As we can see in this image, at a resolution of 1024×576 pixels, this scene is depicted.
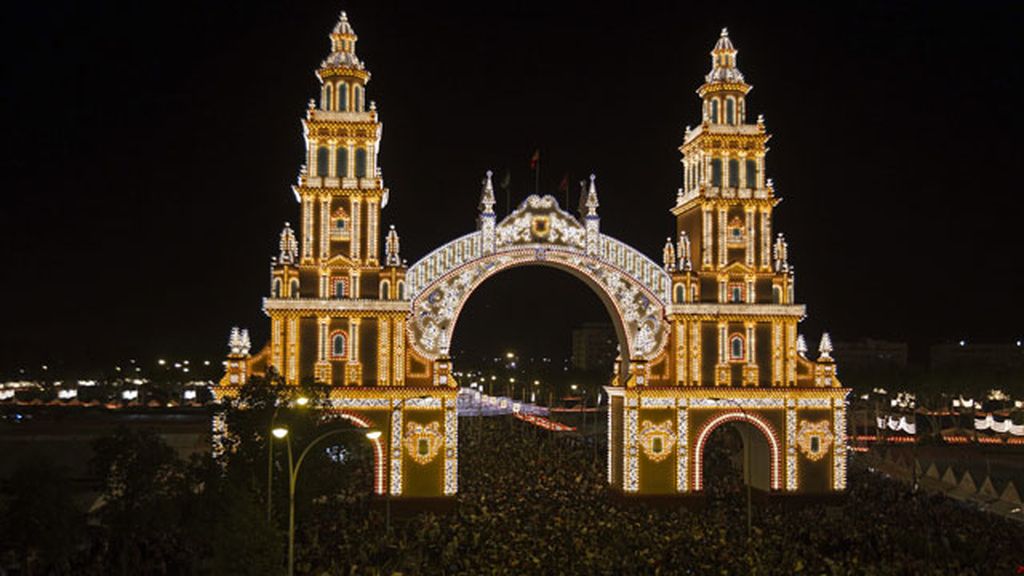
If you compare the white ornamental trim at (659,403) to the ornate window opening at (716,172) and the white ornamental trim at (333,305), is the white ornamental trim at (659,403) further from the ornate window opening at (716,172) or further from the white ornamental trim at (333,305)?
the white ornamental trim at (333,305)

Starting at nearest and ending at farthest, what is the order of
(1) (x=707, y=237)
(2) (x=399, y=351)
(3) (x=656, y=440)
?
1. (2) (x=399, y=351)
2. (3) (x=656, y=440)
3. (1) (x=707, y=237)

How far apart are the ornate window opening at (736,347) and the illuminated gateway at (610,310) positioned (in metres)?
0.06

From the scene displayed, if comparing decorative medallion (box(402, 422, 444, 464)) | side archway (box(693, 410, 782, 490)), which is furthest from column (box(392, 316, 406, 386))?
side archway (box(693, 410, 782, 490))

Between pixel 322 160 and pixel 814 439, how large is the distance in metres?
25.2

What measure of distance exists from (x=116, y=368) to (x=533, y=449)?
70.1 metres

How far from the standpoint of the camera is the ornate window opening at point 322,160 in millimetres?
48188

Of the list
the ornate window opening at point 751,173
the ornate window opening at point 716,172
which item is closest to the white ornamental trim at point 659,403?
the ornate window opening at point 716,172

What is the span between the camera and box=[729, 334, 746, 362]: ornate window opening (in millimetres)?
50297

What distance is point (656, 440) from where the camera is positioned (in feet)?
162

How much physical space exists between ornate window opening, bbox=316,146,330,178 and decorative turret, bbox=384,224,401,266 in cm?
393

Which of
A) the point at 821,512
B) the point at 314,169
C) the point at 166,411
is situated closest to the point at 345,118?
the point at 314,169

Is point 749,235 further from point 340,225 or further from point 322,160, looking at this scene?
point 322,160

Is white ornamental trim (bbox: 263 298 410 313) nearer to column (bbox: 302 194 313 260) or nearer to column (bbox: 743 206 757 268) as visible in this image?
column (bbox: 302 194 313 260)

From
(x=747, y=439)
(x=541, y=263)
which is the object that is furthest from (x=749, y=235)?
(x=541, y=263)
